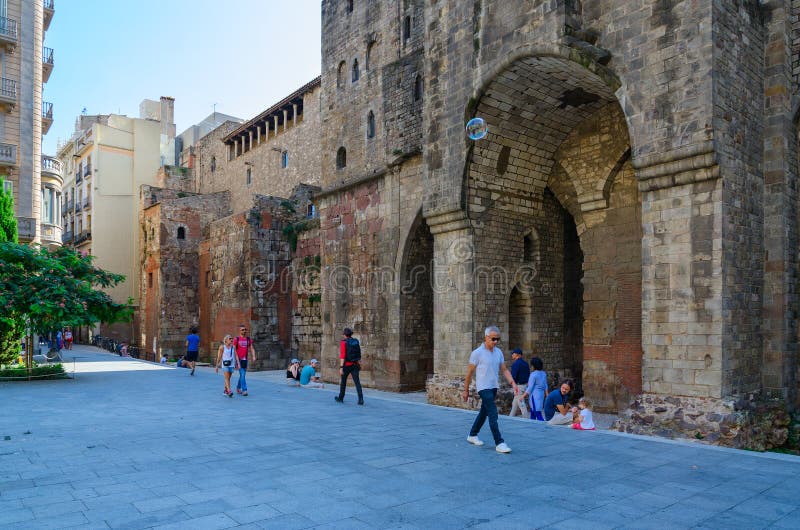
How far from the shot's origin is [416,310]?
16562 millimetres

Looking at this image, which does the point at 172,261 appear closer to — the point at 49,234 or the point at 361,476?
the point at 49,234

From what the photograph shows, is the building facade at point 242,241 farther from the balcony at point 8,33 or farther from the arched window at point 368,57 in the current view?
the balcony at point 8,33

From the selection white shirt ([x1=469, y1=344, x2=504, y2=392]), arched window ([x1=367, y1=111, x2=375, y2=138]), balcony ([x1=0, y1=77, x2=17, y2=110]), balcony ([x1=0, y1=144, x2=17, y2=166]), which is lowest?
white shirt ([x1=469, y1=344, x2=504, y2=392])

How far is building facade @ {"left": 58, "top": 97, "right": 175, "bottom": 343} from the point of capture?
144 ft

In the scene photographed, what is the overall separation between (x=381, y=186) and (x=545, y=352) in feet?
21.3

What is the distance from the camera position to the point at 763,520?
195 inches

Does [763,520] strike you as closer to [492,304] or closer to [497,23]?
[492,304]

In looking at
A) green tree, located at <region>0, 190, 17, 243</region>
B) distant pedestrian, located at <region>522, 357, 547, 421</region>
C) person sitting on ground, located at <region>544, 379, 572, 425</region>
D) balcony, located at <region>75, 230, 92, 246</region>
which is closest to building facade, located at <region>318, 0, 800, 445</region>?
person sitting on ground, located at <region>544, 379, 572, 425</region>

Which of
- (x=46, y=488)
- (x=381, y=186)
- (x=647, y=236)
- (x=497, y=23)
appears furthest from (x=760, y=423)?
(x=381, y=186)

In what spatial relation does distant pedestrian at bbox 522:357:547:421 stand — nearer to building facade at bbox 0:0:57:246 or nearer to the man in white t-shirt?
the man in white t-shirt

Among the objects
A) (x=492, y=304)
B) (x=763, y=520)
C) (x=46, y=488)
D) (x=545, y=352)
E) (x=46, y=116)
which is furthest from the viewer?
(x=46, y=116)

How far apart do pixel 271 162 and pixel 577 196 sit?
22.6 metres

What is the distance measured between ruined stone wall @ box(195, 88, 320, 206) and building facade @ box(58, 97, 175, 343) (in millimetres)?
6573

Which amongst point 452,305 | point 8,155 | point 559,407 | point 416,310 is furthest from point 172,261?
point 559,407
